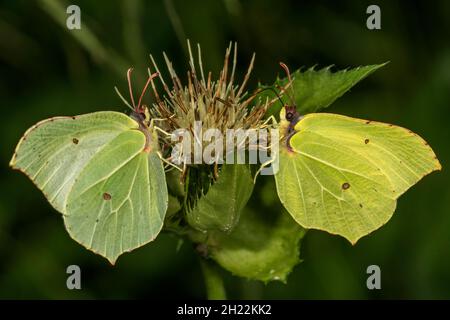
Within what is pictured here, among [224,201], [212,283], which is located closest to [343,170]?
[224,201]

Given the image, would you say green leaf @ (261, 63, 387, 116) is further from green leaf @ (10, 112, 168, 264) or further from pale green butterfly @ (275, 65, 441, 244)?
green leaf @ (10, 112, 168, 264)

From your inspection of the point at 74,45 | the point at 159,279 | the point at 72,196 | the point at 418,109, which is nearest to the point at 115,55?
the point at 74,45

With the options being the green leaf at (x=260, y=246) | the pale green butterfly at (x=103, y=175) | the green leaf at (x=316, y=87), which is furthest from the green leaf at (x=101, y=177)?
the green leaf at (x=316, y=87)

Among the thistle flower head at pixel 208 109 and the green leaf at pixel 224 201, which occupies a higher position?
the thistle flower head at pixel 208 109

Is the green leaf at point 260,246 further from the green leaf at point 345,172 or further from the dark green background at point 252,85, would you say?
the dark green background at point 252,85

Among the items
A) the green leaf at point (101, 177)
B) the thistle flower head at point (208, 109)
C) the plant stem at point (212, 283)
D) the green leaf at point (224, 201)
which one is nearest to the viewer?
the green leaf at point (224, 201)

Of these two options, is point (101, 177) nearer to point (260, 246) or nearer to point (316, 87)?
point (260, 246)

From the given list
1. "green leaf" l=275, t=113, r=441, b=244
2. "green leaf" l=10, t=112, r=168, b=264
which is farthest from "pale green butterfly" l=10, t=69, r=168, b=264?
"green leaf" l=275, t=113, r=441, b=244
